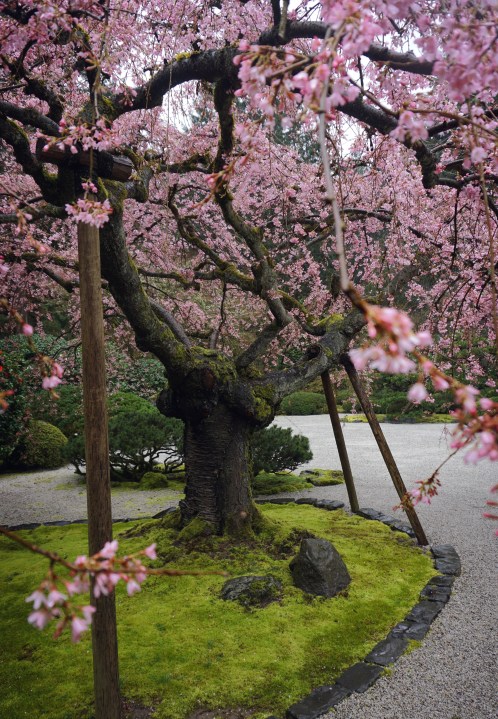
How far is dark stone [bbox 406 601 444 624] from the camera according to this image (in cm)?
358

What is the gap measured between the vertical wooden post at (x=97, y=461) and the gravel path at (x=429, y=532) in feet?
3.94

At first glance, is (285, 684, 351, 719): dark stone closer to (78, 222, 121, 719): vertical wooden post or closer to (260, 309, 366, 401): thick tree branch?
(78, 222, 121, 719): vertical wooden post

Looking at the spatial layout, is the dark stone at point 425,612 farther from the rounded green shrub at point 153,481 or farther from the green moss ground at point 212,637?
the rounded green shrub at point 153,481

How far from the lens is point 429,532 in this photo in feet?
18.2

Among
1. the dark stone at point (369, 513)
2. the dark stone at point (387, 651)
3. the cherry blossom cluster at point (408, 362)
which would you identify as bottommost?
the dark stone at point (387, 651)

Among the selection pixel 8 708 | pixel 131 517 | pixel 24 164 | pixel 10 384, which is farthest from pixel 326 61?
pixel 10 384

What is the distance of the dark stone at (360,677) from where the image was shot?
2846 millimetres

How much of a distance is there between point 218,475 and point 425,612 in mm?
1992

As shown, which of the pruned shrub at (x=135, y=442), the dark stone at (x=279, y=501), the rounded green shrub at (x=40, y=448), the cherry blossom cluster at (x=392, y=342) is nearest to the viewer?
the cherry blossom cluster at (x=392, y=342)

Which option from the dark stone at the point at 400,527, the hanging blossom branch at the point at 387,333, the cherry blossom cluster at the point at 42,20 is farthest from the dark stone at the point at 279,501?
the hanging blossom branch at the point at 387,333

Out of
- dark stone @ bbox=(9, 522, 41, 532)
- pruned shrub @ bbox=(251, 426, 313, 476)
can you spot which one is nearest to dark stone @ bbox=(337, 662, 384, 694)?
dark stone @ bbox=(9, 522, 41, 532)

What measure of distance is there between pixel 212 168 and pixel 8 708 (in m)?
3.90

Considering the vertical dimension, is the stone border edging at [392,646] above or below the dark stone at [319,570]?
below

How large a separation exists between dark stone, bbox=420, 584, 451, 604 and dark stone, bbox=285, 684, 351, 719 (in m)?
1.36
